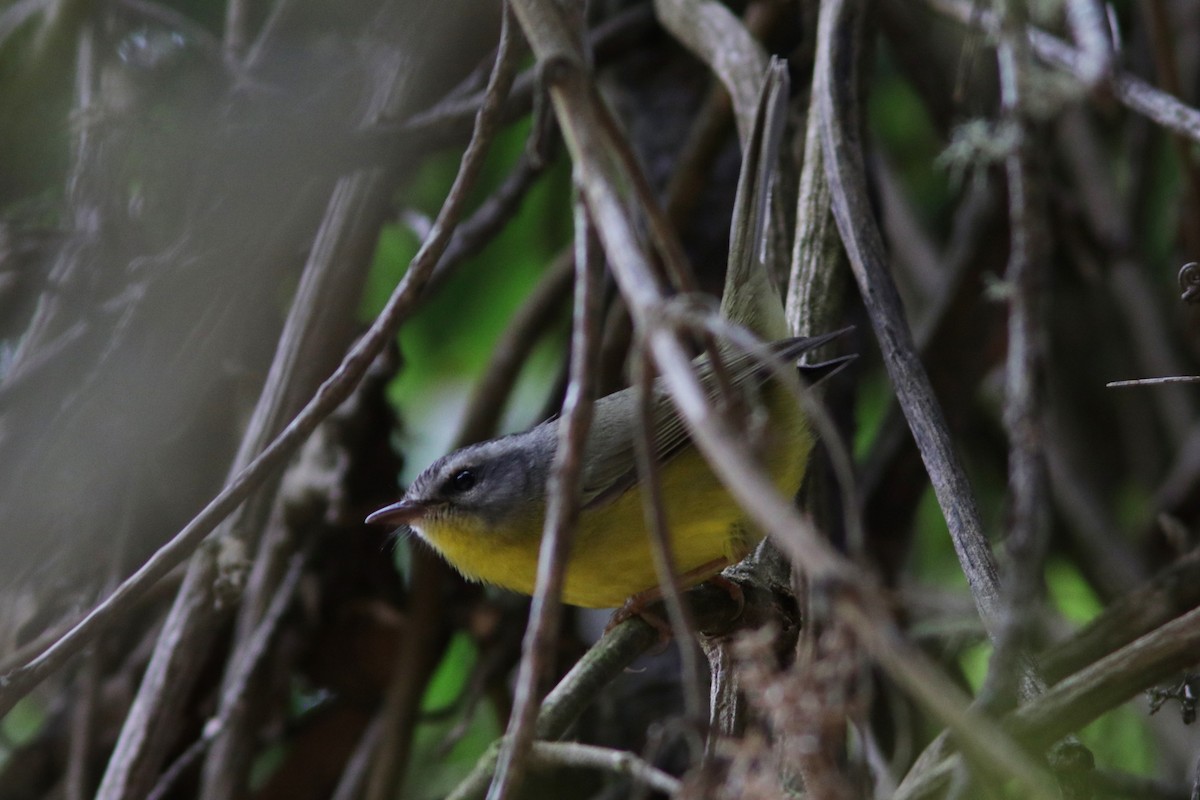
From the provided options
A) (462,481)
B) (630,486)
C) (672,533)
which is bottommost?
(672,533)

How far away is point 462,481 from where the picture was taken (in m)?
3.43

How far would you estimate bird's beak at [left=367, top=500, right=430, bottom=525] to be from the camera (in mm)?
3252

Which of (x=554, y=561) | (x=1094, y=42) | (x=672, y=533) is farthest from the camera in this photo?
(x=672, y=533)

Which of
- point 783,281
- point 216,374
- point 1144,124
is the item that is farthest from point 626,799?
point 1144,124

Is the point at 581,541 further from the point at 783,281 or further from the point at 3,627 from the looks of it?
the point at 3,627

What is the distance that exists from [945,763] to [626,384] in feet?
9.61

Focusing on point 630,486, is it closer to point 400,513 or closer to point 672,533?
point 672,533

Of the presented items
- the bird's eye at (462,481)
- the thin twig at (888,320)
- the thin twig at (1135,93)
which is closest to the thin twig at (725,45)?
the thin twig at (888,320)

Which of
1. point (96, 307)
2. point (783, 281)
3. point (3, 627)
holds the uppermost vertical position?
point (96, 307)

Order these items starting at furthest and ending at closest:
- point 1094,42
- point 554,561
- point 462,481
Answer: point 462,481 → point 1094,42 → point 554,561

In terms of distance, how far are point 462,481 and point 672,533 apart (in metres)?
0.74

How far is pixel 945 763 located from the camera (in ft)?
5.38

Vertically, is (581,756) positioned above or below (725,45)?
below

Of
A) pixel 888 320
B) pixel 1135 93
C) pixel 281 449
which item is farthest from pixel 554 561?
pixel 1135 93
